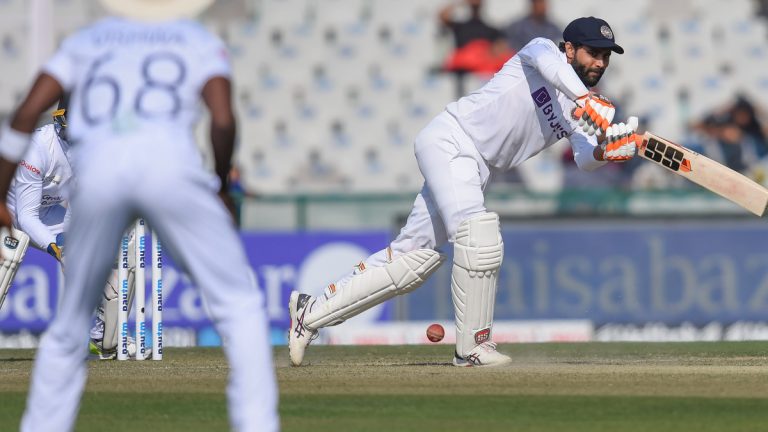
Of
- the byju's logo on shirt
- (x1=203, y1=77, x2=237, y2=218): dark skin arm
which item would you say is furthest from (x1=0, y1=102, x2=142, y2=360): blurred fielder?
(x1=203, y1=77, x2=237, y2=218): dark skin arm

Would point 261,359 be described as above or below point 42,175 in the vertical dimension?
below

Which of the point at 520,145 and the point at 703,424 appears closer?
the point at 703,424

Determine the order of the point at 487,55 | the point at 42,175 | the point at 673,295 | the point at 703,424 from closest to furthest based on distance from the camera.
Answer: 1. the point at 703,424
2. the point at 42,175
3. the point at 673,295
4. the point at 487,55

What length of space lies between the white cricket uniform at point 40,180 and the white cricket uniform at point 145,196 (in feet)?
15.4

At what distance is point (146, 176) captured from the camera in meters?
4.27

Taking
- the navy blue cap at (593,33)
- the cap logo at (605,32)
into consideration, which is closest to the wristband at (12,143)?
the navy blue cap at (593,33)

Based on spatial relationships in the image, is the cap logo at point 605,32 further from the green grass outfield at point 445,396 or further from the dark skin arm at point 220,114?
the dark skin arm at point 220,114

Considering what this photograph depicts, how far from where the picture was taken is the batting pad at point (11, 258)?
922 cm

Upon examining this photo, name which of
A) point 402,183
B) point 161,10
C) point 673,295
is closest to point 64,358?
point 161,10

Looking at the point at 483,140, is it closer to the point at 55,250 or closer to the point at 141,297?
the point at 141,297

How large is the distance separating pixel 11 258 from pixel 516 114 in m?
3.63

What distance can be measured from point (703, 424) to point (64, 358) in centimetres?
238

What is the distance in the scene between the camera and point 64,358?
4.51 meters

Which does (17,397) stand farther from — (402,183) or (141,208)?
(402,183)
